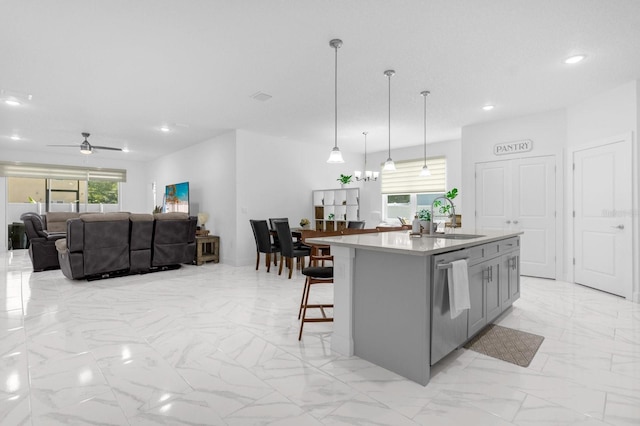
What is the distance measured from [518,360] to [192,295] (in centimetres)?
355

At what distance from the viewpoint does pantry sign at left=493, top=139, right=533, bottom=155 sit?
5.24m

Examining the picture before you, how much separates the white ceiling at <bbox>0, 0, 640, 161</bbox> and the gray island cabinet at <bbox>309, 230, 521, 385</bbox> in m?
1.80

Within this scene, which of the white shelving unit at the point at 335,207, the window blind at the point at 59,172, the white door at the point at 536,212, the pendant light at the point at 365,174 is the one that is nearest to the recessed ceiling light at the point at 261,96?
the pendant light at the point at 365,174

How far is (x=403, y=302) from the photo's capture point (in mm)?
2066

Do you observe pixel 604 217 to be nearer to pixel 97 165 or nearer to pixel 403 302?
pixel 403 302

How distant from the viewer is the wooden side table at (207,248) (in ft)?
20.7

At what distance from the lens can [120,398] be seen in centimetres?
186

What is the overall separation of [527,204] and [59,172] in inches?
445

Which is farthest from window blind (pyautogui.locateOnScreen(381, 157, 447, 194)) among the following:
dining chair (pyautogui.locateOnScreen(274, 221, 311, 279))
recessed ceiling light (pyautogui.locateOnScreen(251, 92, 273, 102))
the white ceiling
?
recessed ceiling light (pyautogui.locateOnScreen(251, 92, 273, 102))

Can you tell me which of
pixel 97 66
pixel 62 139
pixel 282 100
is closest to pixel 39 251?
pixel 62 139

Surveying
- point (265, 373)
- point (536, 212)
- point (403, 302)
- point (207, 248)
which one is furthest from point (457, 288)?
point (207, 248)

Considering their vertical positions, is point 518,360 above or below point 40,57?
below

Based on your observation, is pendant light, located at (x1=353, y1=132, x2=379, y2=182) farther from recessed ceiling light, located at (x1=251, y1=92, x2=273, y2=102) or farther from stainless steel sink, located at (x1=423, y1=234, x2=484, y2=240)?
stainless steel sink, located at (x1=423, y1=234, x2=484, y2=240)

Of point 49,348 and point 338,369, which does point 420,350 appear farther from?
point 49,348
